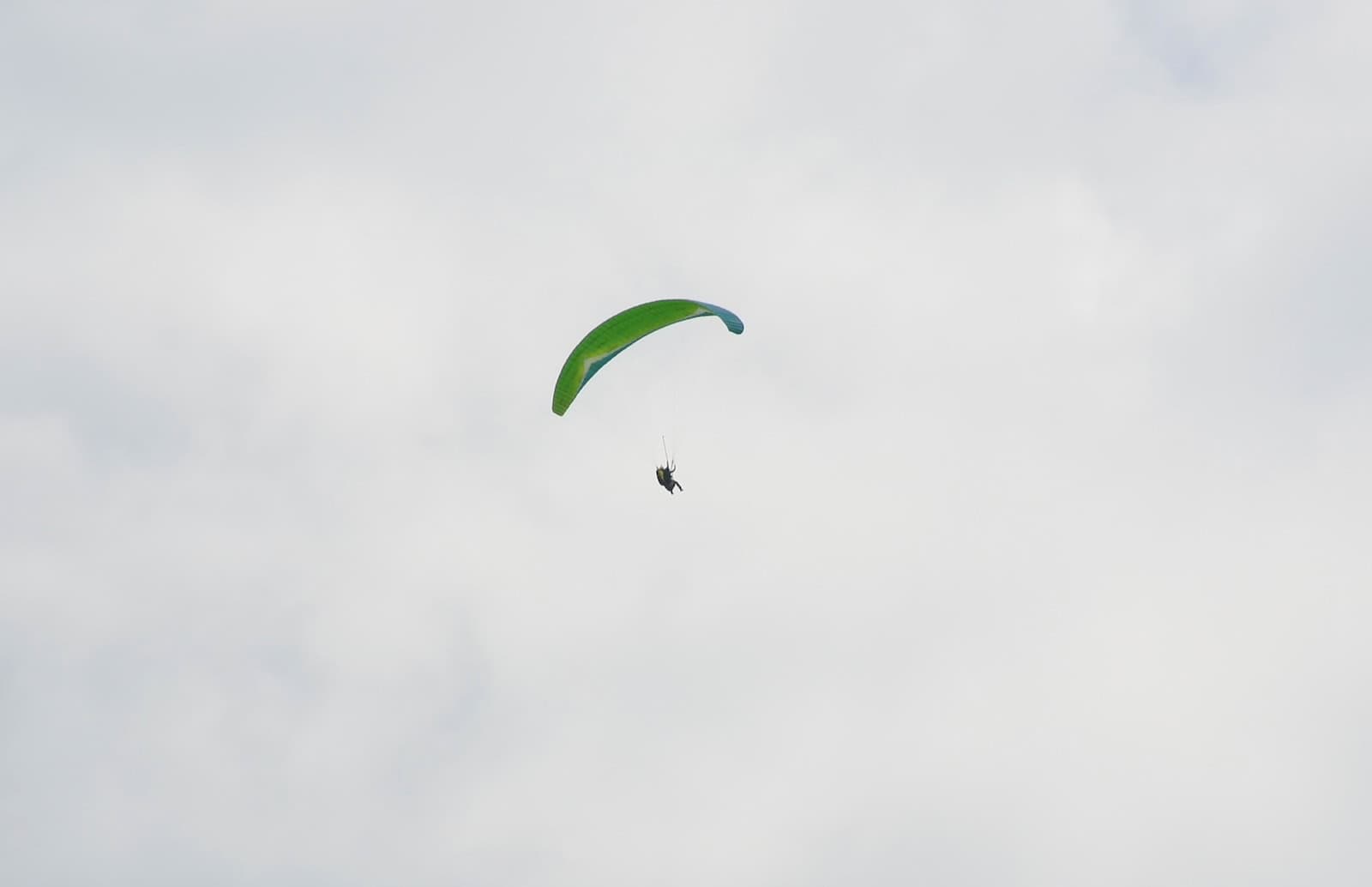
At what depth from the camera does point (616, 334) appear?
59.4 m

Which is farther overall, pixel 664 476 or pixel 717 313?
pixel 664 476

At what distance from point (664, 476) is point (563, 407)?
176 inches

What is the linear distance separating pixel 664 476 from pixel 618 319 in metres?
6.14

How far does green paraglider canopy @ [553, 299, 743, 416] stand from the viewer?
59031mm

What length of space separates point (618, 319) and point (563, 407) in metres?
3.70

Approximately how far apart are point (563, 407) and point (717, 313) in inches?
257

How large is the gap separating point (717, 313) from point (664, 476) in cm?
691

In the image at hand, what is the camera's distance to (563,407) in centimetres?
6019

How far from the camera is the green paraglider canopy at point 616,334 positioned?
59031 mm

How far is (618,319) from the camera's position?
59094mm

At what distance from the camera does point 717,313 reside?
57812mm
